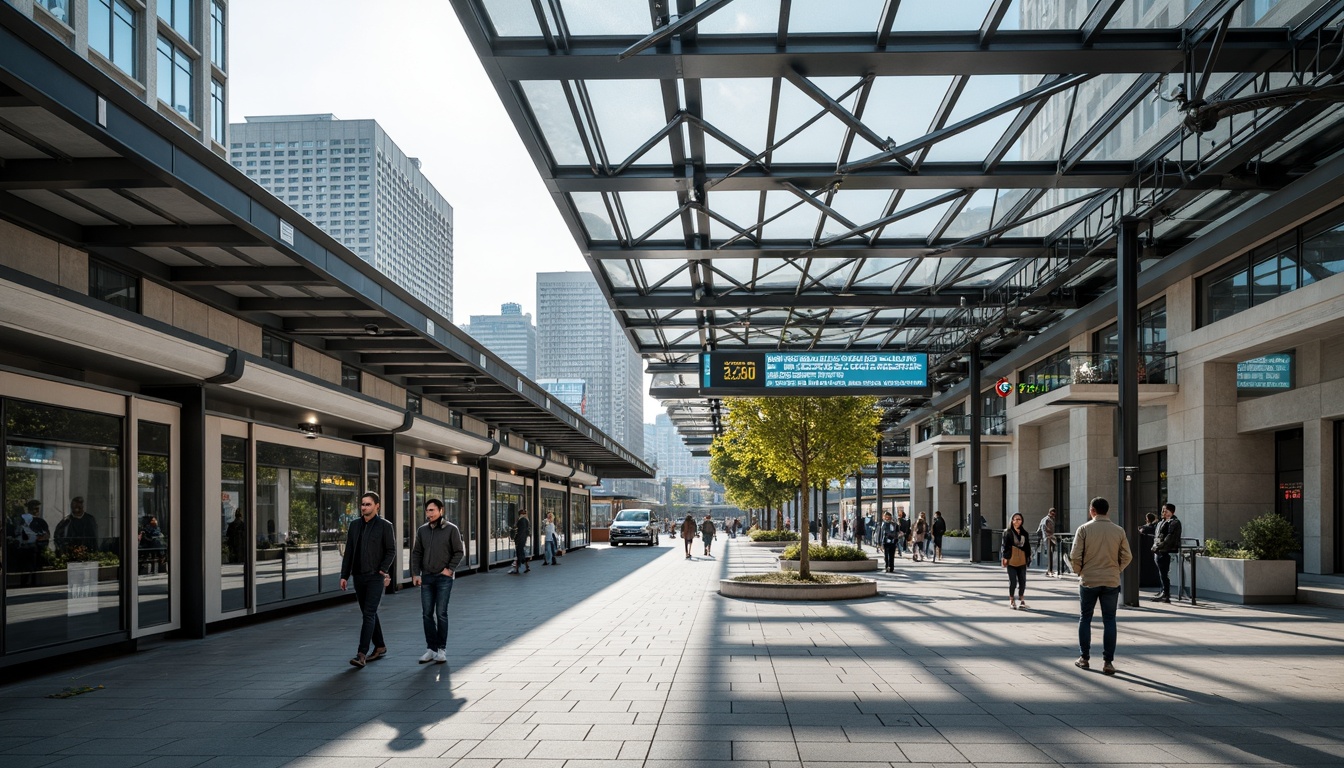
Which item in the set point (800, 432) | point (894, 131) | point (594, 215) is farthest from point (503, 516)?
point (894, 131)

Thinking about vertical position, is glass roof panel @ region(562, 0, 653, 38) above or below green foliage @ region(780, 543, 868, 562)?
above

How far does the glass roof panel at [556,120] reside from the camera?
1309cm

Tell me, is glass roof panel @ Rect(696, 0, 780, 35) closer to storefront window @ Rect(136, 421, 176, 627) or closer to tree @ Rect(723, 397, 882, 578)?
storefront window @ Rect(136, 421, 176, 627)

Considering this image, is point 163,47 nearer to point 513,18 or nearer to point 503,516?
point 503,516

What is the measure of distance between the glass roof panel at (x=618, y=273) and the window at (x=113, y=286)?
966 cm

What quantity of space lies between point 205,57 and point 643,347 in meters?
34.9

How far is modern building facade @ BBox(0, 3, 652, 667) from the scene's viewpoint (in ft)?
28.5

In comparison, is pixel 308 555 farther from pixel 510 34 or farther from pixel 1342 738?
pixel 1342 738

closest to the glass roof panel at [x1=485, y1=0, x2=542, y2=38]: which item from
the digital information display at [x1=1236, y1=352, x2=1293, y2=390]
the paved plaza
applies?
the paved plaza

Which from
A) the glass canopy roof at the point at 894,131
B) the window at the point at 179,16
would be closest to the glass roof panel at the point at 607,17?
the glass canopy roof at the point at 894,131

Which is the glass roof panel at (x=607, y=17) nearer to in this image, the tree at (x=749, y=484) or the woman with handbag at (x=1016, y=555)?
the woman with handbag at (x=1016, y=555)

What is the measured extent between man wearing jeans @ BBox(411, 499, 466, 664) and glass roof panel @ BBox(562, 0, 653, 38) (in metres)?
5.22

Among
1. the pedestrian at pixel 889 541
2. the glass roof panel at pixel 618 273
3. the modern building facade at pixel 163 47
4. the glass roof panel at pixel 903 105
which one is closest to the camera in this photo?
the glass roof panel at pixel 903 105

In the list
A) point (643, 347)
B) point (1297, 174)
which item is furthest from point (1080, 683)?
point (643, 347)
